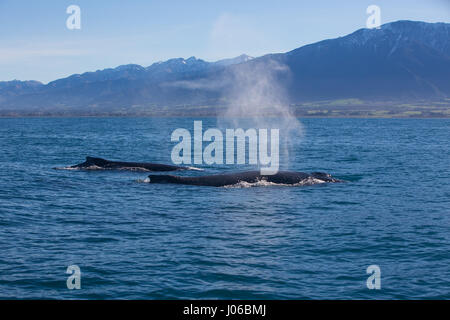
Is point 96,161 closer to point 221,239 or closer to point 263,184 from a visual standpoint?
point 263,184

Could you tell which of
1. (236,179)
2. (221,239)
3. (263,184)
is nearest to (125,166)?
(236,179)

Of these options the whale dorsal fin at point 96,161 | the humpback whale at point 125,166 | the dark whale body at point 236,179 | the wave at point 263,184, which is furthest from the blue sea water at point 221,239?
the whale dorsal fin at point 96,161

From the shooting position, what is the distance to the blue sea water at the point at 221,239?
17.1m

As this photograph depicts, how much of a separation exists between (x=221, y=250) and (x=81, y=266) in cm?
527

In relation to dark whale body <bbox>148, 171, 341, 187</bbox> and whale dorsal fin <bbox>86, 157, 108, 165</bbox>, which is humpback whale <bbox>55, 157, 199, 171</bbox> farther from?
dark whale body <bbox>148, 171, 341, 187</bbox>

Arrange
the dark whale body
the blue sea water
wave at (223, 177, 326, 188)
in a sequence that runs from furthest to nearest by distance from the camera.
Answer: the dark whale body < wave at (223, 177, 326, 188) < the blue sea water

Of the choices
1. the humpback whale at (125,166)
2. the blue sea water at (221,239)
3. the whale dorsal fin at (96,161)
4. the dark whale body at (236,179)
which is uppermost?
the whale dorsal fin at (96,161)

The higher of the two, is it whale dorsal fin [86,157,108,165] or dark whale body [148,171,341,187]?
whale dorsal fin [86,157,108,165]

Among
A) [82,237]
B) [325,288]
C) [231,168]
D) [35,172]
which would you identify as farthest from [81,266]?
[231,168]

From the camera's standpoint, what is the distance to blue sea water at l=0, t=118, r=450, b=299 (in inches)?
672

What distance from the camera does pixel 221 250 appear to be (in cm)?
2097

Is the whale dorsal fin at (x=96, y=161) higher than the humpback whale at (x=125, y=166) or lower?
higher

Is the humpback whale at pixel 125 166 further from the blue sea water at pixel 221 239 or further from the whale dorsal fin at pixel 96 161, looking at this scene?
the blue sea water at pixel 221 239

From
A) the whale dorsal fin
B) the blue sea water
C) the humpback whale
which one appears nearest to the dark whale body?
the blue sea water
